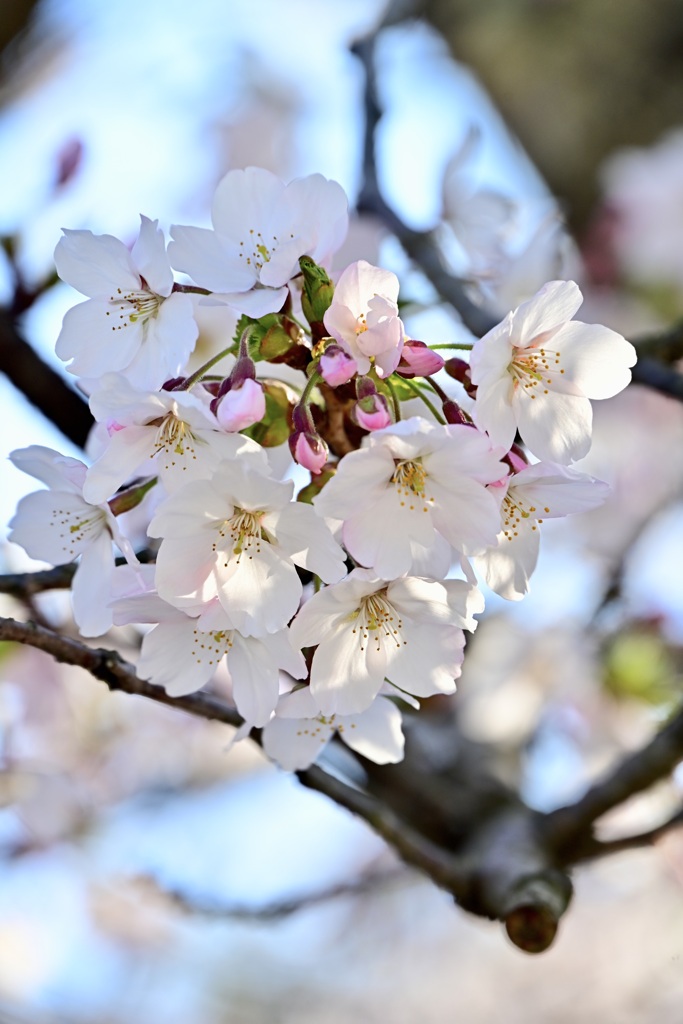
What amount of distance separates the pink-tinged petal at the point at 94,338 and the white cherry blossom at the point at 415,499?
244mm

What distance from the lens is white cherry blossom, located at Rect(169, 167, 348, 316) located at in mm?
791

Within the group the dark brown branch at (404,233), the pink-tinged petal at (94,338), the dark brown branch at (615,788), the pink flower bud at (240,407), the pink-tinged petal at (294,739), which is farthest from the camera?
the dark brown branch at (404,233)

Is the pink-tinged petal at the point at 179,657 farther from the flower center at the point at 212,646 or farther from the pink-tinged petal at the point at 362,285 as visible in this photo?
the pink-tinged petal at the point at 362,285

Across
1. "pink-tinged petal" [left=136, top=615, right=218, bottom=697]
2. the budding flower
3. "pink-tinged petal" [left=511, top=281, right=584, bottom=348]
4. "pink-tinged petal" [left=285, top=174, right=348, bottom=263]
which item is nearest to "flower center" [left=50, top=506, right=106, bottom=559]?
"pink-tinged petal" [left=136, top=615, right=218, bottom=697]

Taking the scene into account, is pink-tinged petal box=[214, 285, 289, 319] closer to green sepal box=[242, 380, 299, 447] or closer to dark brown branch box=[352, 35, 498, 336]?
green sepal box=[242, 380, 299, 447]

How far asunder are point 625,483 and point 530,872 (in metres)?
2.66

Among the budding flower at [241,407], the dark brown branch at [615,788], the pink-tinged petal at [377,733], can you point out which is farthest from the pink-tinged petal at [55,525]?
the dark brown branch at [615,788]

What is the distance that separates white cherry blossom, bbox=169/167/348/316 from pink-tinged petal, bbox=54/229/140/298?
71mm

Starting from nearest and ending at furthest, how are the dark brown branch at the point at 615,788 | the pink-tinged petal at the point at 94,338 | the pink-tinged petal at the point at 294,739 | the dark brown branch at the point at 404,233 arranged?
A: 1. the pink-tinged petal at the point at 94,338
2. the pink-tinged petal at the point at 294,739
3. the dark brown branch at the point at 615,788
4. the dark brown branch at the point at 404,233

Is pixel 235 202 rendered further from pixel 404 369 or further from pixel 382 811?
pixel 382 811

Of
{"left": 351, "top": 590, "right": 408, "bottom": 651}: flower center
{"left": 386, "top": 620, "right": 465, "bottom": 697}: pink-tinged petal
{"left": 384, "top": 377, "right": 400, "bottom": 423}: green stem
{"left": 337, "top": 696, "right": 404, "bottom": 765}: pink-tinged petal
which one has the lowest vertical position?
{"left": 337, "top": 696, "right": 404, "bottom": 765}: pink-tinged petal

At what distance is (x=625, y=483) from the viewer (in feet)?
11.8

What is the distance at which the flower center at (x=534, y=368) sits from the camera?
0.82m

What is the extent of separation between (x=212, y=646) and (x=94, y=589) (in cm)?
12
